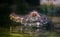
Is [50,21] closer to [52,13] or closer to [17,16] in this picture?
[52,13]

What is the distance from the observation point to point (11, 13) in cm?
130

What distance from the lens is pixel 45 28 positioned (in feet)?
4.19

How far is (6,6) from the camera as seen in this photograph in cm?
130

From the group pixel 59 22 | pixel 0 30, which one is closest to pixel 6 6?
pixel 0 30

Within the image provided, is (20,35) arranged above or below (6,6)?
below

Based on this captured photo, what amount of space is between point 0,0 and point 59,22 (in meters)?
0.53

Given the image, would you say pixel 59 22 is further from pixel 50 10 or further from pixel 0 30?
pixel 0 30

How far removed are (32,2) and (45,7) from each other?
0.12 meters

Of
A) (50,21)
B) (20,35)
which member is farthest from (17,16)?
(50,21)

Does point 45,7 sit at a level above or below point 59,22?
above

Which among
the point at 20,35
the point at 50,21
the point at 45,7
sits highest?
the point at 45,7

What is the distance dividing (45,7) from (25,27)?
9.3 inches

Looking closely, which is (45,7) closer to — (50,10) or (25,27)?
(50,10)

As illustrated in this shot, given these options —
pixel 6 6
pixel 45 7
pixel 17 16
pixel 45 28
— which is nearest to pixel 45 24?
pixel 45 28
